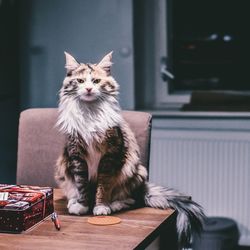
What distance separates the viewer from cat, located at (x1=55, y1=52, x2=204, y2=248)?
1.63m

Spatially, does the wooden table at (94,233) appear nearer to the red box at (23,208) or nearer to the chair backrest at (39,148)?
the red box at (23,208)

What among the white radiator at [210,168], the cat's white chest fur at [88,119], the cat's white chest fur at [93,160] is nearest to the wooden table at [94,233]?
the cat's white chest fur at [93,160]

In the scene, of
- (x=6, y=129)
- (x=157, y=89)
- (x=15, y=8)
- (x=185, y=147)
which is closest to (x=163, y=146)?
(x=185, y=147)

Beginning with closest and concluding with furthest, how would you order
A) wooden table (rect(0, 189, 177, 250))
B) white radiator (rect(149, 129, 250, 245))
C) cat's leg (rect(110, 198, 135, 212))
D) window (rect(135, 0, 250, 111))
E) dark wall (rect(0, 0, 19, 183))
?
wooden table (rect(0, 189, 177, 250)), cat's leg (rect(110, 198, 135, 212)), white radiator (rect(149, 129, 250, 245)), dark wall (rect(0, 0, 19, 183)), window (rect(135, 0, 250, 111))

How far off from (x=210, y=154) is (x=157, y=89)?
0.63 m

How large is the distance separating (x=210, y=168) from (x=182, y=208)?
1862mm

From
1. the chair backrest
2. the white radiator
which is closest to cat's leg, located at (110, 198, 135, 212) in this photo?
Result: the chair backrest

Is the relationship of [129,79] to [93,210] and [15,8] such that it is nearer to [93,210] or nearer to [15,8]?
[15,8]

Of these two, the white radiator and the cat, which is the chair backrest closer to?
the cat

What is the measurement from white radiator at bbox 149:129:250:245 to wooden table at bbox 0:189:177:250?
6.10ft

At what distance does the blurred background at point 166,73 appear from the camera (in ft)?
11.7

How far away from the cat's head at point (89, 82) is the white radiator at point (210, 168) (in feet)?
6.37

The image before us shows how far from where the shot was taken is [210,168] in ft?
11.7

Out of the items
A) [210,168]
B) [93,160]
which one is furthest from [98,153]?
[210,168]
